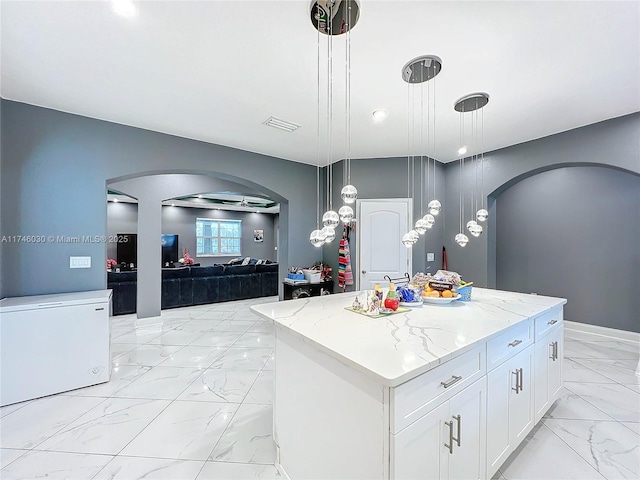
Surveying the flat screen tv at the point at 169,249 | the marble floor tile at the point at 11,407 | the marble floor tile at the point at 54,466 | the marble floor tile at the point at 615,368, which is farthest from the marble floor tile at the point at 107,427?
the flat screen tv at the point at 169,249

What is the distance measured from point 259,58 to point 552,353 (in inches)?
130

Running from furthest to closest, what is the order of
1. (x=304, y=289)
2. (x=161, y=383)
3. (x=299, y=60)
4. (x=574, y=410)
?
1. (x=304, y=289)
2. (x=161, y=383)
3. (x=574, y=410)
4. (x=299, y=60)

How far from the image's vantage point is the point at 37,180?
282 centimetres

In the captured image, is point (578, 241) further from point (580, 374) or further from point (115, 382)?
point (115, 382)

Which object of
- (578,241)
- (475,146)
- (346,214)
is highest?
(475,146)

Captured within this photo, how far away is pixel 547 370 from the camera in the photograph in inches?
82.6

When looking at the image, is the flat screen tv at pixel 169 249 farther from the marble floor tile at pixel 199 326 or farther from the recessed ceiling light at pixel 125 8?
the recessed ceiling light at pixel 125 8

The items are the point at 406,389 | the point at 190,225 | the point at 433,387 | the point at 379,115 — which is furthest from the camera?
the point at 190,225

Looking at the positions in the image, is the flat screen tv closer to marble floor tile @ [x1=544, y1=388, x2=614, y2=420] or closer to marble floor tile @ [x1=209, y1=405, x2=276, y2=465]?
marble floor tile @ [x1=209, y1=405, x2=276, y2=465]

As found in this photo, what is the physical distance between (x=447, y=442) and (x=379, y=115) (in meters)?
2.91

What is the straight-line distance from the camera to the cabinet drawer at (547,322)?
6.57 ft

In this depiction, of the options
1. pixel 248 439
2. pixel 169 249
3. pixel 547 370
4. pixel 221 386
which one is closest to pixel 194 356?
Answer: pixel 221 386

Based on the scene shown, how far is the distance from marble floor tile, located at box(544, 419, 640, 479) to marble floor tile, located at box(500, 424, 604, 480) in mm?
70

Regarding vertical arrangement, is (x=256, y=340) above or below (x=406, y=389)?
below
